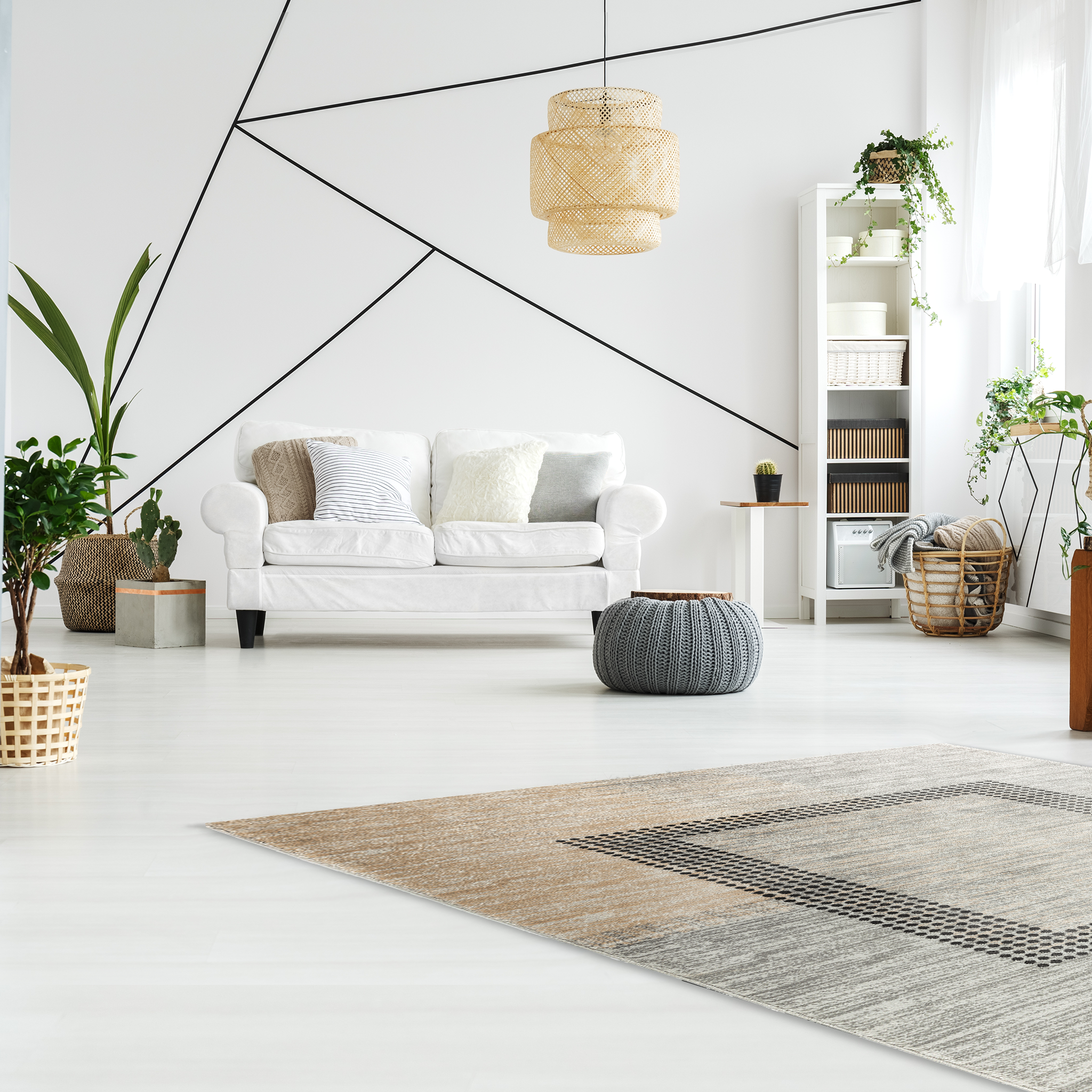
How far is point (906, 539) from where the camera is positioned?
5656 millimetres

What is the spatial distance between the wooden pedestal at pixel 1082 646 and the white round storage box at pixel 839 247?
3239mm

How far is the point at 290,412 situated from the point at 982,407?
10.7ft

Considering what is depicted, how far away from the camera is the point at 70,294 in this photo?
6.12 m

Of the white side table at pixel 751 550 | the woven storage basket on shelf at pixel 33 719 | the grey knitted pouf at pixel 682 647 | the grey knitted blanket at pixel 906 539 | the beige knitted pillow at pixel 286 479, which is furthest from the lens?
the white side table at pixel 751 550

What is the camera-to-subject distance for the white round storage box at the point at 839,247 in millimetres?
6102

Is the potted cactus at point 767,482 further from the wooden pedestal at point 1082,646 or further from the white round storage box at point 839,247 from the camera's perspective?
the wooden pedestal at point 1082,646

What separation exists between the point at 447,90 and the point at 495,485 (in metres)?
2.13

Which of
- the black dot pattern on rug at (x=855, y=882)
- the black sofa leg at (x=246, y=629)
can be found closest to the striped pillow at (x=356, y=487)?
the black sofa leg at (x=246, y=629)

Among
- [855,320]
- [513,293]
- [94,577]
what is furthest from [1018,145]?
[94,577]

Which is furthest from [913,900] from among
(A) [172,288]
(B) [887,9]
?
(B) [887,9]

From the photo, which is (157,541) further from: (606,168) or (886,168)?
(886,168)

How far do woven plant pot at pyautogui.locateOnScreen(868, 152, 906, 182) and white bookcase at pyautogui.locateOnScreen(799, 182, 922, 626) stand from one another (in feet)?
0.22

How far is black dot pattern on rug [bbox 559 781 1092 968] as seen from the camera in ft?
5.25

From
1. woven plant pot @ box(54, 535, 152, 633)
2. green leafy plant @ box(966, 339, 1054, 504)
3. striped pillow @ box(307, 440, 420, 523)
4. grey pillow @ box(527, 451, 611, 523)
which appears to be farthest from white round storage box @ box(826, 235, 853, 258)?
woven plant pot @ box(54, 535, 152, 633)
